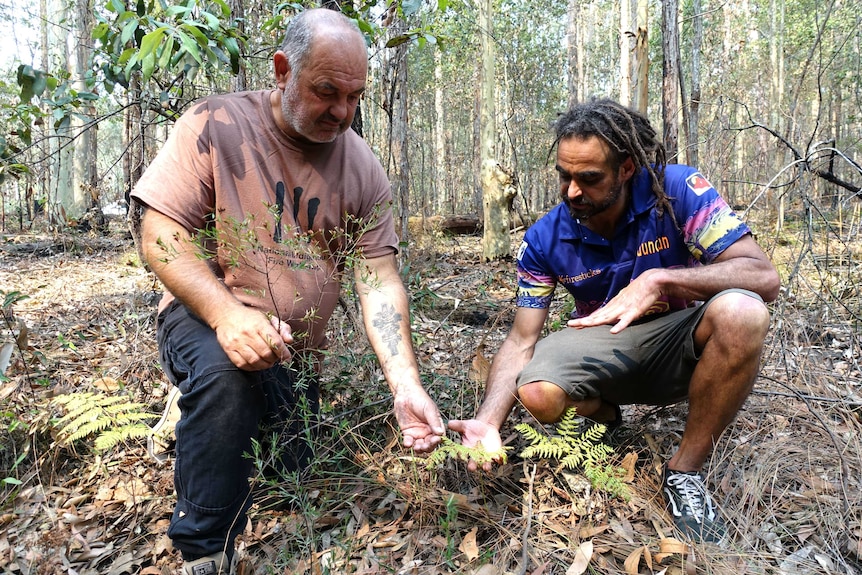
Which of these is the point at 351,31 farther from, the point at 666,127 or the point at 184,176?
the point at 666,127

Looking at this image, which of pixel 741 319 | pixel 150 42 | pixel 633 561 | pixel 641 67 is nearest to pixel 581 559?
pixel 633 561

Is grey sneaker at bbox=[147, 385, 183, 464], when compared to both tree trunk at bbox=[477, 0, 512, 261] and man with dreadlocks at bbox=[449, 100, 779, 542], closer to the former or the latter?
man with dreadlocks at bbox=[449, 100, 779, 542]

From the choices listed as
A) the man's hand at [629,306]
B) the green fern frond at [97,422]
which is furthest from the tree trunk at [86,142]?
the man's hand at [629,306]

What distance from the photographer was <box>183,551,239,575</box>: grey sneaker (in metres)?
1.95

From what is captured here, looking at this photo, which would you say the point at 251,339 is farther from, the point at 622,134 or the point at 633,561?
the point at 622,134

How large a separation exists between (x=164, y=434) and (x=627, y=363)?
6.99ft

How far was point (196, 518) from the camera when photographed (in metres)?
1.97

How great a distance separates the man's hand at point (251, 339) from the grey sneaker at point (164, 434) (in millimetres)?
901

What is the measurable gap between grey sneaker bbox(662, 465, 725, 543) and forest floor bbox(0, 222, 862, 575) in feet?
0.16

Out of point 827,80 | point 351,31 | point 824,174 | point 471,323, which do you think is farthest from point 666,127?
point 827,80

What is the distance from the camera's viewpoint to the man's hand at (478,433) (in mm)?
2244

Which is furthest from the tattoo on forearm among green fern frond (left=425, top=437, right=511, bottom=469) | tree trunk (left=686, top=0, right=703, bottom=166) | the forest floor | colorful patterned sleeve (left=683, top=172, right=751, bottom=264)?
tree trunk (left=686, top=0, right=703, bottom=166)

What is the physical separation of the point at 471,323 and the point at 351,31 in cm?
272

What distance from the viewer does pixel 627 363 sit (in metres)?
2.52
